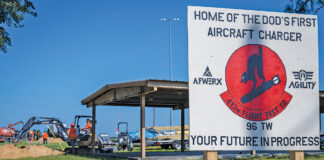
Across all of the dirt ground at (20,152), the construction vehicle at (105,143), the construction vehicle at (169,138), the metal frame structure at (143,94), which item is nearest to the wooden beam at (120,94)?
the metal frame structure at (143,94)

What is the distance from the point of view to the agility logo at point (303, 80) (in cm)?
425

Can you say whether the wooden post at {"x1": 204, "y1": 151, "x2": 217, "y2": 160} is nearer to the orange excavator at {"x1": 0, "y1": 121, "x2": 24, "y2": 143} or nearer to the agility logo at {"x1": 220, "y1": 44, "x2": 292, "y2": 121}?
the agility logo at {"x1": 220, "y1": 44, "x2": 292, "y2": 121}

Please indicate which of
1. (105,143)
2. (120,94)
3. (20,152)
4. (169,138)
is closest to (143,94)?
(120,94)

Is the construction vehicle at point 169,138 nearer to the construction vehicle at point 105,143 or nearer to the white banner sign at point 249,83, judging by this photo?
the construction vehicle at point 105,143

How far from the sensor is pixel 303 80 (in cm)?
430

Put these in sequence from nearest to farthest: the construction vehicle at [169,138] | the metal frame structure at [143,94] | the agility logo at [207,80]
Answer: the agility logo at [207,80] → the metal frame structure at [143,94] → the construction vehicle at [169,138]

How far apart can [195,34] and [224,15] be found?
41 centimetres

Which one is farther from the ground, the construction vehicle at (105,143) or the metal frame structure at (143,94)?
the metal frame structure at (143,94)

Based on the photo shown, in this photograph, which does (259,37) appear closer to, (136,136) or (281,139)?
(281,139)

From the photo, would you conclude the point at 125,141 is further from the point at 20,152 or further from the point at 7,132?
the point at 7,132

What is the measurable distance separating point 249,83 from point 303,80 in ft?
2.35

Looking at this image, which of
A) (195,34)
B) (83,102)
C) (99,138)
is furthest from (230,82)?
(99,138)

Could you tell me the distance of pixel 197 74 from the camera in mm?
3900

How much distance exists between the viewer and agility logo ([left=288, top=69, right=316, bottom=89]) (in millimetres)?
4254
